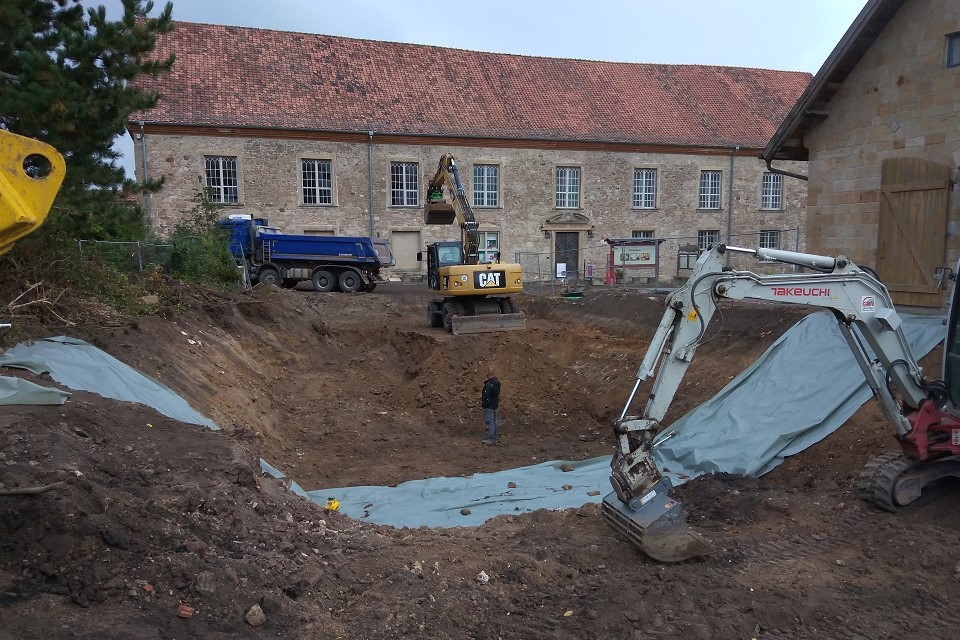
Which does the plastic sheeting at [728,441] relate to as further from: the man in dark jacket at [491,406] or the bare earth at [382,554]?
the man in dark jacket at [491,406]

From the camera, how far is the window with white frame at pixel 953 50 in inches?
417

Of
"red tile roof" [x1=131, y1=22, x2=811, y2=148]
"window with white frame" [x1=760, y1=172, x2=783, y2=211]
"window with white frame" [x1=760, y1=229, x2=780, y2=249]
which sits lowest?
"window with white frame" [x1=760, y1=229, x2=780, y2=249]

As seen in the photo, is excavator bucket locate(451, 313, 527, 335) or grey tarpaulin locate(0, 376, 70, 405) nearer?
grey tarpaulin locate(0, 376, 70, 405)

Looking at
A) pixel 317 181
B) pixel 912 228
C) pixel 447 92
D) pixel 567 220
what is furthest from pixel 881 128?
pixel 447 92

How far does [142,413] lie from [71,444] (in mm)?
1641

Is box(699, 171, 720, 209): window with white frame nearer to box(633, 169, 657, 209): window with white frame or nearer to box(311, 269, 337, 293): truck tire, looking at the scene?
box(633, 169, 657, 209): window with white frame

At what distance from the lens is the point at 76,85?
368 inches

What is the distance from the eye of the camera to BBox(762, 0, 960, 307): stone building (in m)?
10.7

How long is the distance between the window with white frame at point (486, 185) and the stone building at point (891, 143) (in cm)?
2035

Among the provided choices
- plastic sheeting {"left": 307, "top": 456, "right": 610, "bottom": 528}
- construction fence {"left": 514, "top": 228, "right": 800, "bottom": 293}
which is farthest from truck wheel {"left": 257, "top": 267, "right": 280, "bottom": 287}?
plastic sheeting {"left": 307, "top": 456, "right": 610, "bottom": 528}

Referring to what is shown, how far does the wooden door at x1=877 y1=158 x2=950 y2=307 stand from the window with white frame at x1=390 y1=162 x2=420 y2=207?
22619 mm

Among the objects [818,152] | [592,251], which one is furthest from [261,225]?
[818,152]

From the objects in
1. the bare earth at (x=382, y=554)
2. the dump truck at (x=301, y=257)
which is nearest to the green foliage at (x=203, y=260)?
the dump truck at (x=301, y=257)

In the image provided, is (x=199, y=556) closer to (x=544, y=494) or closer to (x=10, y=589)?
A: (x=10, y=589)
